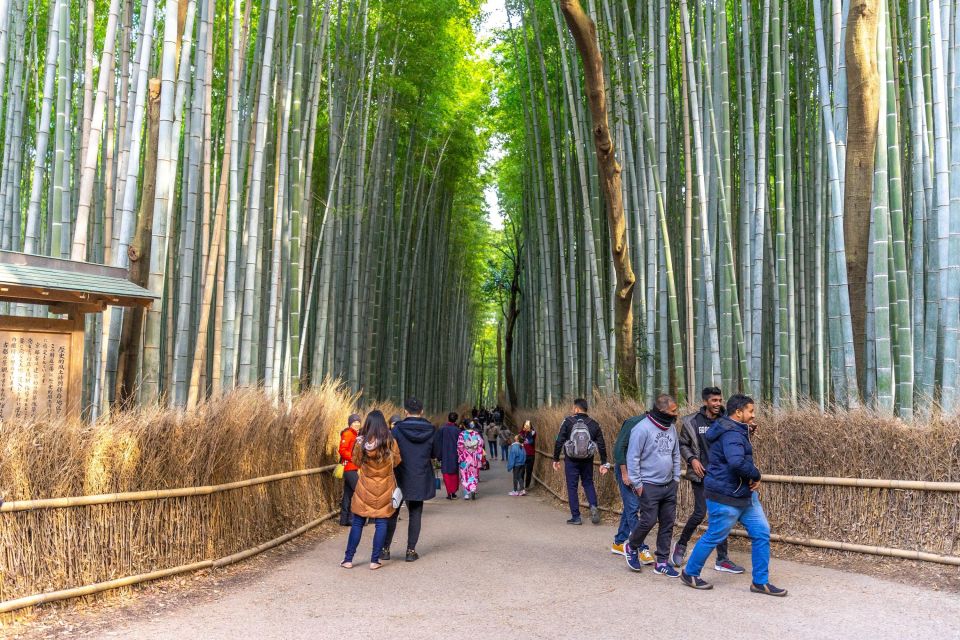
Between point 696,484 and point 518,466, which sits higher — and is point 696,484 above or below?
above

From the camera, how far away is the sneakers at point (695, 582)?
3824 millimetres

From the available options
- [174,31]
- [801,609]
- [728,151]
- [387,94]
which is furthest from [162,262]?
[387,94]

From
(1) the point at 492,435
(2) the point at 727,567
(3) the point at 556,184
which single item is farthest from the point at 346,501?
(1) the point at 492,435

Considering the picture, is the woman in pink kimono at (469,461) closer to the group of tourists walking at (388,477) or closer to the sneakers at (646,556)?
the group of tourists walking at (388,477)

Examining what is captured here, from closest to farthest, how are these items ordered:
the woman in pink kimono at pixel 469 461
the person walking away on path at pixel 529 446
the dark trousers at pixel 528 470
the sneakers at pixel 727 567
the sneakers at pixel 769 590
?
the sneakers at pixel 769 590 → the sneakers at pixel 727 567 → the woman in pink kimono at pixel 469 461 → the dark trousers at pixel 528 470 → the person walking away on path at pixel 529 446

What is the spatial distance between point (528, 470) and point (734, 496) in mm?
6735

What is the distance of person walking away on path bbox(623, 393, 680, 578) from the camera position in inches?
168

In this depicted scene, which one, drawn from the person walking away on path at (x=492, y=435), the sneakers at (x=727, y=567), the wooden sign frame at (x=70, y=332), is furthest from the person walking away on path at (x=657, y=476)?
the person walking away on path at (x=492, y=435)

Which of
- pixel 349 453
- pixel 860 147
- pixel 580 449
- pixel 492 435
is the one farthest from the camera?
pixel 492 435

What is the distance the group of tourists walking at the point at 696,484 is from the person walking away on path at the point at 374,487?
1387 mm

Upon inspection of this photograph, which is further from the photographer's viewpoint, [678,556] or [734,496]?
[678,556]

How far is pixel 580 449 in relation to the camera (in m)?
6.24

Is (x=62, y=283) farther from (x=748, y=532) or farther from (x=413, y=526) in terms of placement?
(x=748, y=532)

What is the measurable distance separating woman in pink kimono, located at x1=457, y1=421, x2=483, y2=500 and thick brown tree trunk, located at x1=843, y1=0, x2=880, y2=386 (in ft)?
16.0
